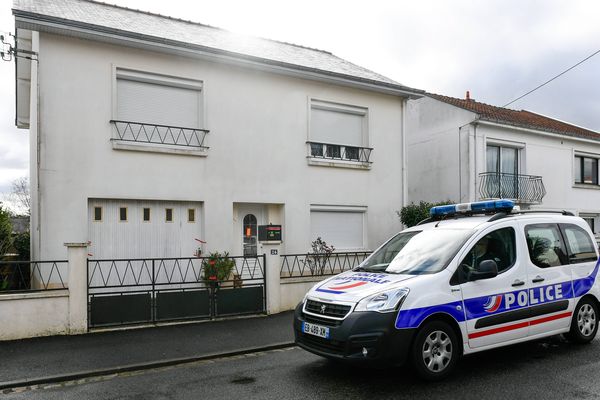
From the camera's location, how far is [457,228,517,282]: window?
6.04 metres

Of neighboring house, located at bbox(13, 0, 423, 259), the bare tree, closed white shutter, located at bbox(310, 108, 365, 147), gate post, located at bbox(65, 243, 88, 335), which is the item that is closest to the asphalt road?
gate post, located at bbox(65, 243, 88, 335)

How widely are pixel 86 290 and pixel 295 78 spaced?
24.3ft

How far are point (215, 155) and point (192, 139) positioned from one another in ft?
2.11

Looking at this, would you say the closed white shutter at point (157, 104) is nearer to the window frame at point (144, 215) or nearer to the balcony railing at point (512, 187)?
the window frame at point (144, 215)

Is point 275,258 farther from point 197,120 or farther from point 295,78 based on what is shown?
point 295,78

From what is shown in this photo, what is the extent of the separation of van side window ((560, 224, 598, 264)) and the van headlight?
122 inches

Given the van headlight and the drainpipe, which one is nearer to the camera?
the van headlight

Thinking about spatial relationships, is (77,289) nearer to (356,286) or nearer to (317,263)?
(356,286)

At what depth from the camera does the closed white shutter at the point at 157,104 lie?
1090 cm

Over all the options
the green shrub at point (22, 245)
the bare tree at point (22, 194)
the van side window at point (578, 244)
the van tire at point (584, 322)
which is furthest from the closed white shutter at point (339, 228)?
the bare tree at point (22, 194)

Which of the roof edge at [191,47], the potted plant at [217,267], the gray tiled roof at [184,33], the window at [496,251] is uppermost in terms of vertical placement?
the gray tiled roof at [184,33]

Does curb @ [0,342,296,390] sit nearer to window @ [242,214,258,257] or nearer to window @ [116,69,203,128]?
window @ [242,214,258,257]

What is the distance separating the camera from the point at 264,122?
1245 cm

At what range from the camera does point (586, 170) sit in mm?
20766
